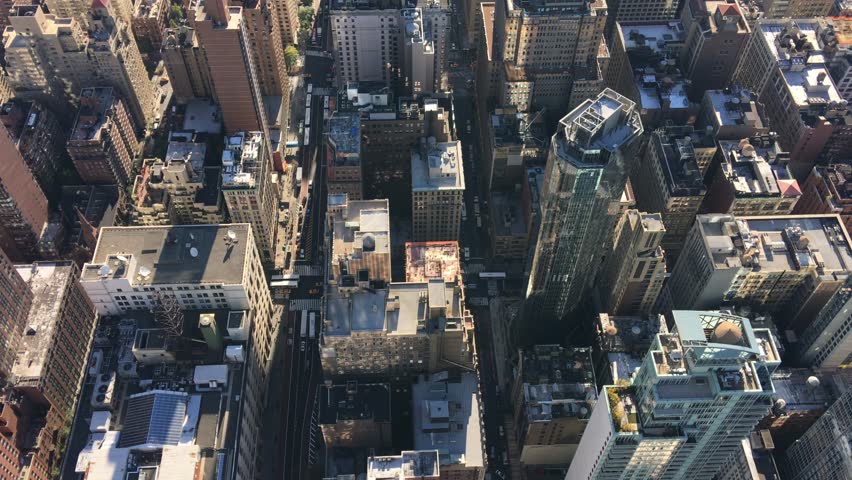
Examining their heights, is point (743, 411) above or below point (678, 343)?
below

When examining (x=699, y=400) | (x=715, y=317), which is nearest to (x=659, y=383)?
(x=699, y=400)

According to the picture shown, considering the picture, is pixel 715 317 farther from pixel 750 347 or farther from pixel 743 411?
pixel 743 411

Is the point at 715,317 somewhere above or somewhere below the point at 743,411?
above

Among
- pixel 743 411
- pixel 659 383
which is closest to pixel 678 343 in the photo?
pixel 659 383

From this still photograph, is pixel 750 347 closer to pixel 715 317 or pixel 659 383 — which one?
pixel 715 317

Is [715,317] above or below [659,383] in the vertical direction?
above

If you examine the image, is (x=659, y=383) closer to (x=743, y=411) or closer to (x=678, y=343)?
(x=678, y=343)

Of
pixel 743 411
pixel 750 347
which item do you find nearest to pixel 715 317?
pixel 750 347
